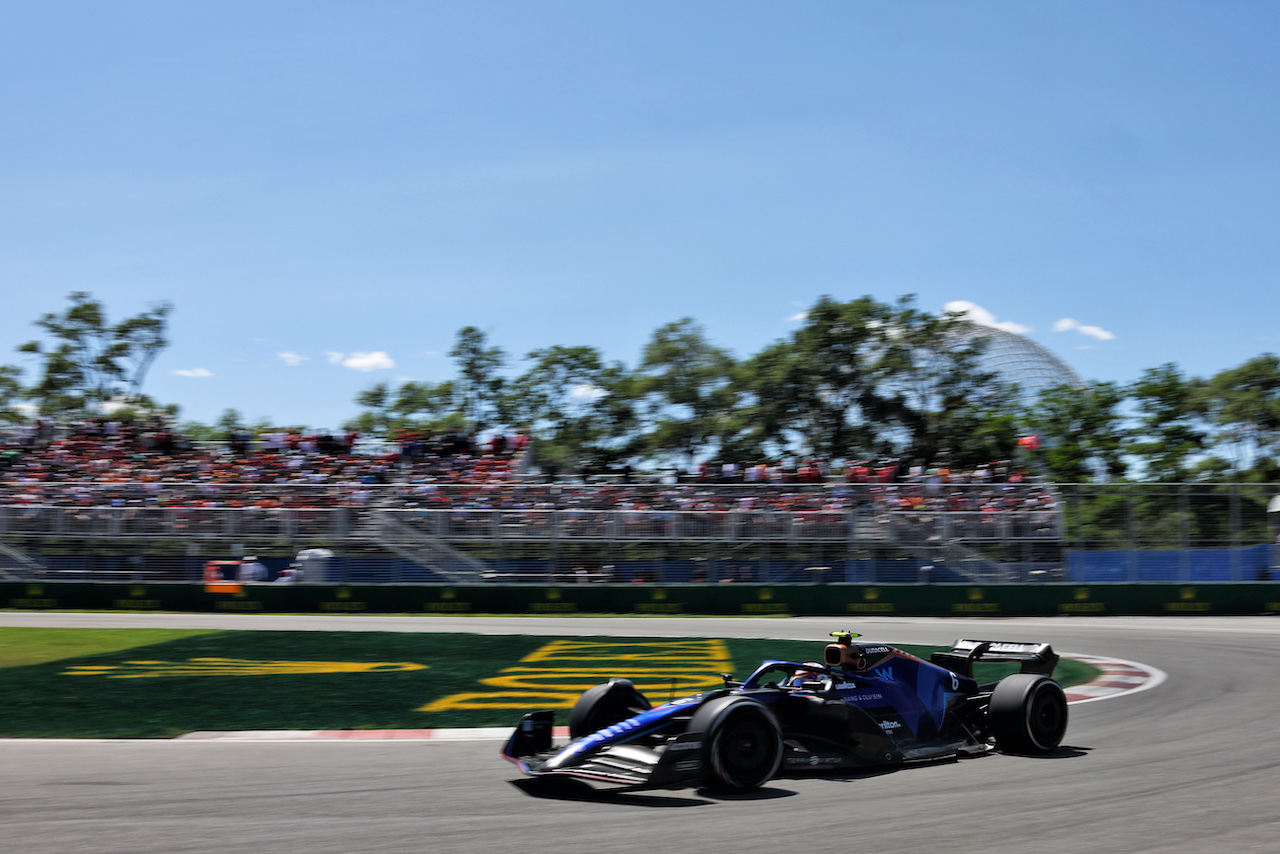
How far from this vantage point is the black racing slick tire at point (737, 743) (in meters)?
6.94

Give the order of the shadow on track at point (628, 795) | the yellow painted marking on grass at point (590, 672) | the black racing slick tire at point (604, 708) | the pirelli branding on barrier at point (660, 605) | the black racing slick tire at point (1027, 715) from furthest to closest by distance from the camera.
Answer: the pirelli branding on barrier at point (660, 605) → the yellow painted marking on grass at point (590, 672) → the black racing slick tire at point (1027, 715) → the black racing slick tire at point (604, 708) → the shadow on track at point (628, 795)

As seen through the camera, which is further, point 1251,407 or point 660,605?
point 1251,407

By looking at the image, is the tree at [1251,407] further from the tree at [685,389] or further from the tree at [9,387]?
the tree at [9,387]

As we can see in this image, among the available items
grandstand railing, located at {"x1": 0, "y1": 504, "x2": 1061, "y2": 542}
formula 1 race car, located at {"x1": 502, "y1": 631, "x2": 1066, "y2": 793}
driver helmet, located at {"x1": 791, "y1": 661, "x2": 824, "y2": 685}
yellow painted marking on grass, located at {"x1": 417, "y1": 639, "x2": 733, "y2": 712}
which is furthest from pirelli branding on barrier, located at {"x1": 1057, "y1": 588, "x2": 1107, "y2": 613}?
driver helmet, located at {"x1": 791, "y1": 661, "x2": 824, "y2": 685}

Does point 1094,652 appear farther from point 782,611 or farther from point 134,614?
point 134,614

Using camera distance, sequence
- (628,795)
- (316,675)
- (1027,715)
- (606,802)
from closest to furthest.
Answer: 1. (606,802)
2. (628,795)
3. (1027,715)
4. (316,675)

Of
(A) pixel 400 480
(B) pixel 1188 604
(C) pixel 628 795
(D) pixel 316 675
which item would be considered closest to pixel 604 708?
(C) pixel 628 795

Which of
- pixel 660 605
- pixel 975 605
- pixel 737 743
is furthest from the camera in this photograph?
pixel 660 605

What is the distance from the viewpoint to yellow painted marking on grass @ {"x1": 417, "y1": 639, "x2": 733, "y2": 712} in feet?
38.9

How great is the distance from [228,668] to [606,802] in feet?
30.4

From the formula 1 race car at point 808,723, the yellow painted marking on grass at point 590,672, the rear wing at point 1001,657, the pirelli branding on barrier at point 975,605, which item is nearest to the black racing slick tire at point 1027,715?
the formula 1 race car at point 808,723

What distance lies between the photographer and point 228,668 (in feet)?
47.2

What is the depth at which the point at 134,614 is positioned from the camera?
80.7ft

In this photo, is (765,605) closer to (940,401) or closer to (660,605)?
(660,605)
